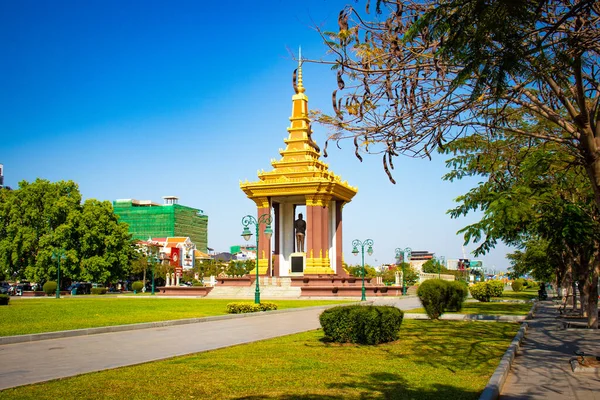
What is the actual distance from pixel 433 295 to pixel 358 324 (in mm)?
8231

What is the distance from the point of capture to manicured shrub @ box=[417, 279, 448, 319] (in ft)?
67.4

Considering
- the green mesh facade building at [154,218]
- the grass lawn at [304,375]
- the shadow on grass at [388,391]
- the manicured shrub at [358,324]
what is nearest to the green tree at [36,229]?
the grass lawn at [304,375]

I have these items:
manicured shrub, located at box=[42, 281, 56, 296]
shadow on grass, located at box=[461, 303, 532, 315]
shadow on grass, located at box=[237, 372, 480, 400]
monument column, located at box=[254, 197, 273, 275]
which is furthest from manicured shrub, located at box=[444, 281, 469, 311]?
manicured shrub, located at box=[42, 281, 56, 296]

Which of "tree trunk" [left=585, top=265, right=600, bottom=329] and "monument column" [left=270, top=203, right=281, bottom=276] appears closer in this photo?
"tree trunk" [left=585, top=265, right=600, bottom=329]

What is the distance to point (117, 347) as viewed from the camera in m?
13.0

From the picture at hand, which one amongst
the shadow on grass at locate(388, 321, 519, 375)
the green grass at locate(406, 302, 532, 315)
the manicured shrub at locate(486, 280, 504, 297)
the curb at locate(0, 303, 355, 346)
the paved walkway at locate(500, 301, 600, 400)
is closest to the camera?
the paved walkway at locate(500, 301, 600, 400)

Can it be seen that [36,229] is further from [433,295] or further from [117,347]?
[117,347]

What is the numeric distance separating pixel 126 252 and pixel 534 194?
5093 cm

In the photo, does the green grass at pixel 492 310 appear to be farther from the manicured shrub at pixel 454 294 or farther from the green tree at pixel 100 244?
the green tree at pixel 100 244

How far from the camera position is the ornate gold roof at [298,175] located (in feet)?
161

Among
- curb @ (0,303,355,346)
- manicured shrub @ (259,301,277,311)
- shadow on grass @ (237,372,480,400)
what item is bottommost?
shadow on grass @ (237,372,480,400)

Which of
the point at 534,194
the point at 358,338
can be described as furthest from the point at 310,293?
the point at 358,338

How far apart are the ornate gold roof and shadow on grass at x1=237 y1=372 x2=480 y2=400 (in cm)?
4007

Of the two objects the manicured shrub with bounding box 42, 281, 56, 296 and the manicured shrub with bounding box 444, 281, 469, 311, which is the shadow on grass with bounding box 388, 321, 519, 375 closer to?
the manicured shrub with bounding box 444, 281, 469, 311
